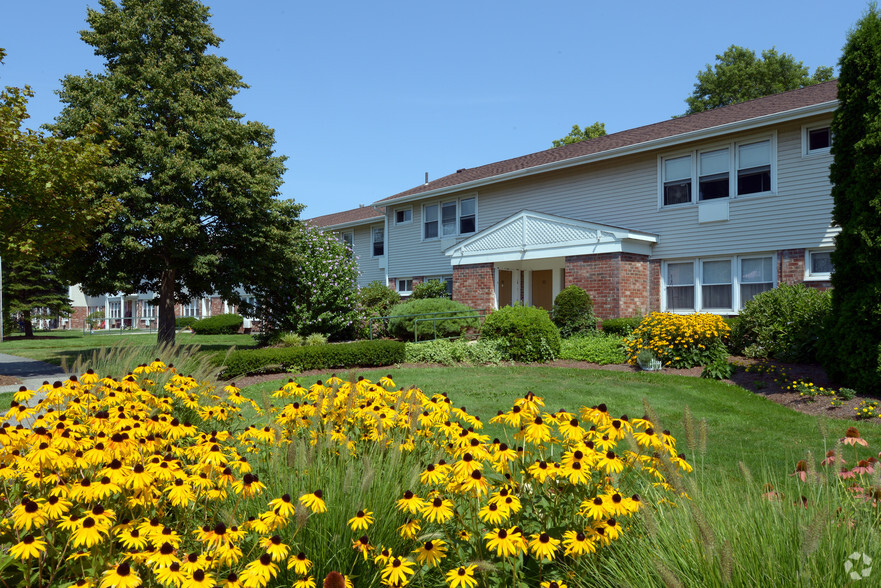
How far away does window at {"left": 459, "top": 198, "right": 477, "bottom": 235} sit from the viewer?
24.0m

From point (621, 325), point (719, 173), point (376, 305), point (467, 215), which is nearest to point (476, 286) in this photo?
point (467, 215)

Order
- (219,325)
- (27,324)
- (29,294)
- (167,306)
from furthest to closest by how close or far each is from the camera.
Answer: (29,294)
(27,324)
(219,325)
(167,306)

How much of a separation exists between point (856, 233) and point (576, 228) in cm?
923

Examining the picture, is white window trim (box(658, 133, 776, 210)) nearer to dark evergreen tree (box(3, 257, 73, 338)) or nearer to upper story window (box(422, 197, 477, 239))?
upper story window (box(422, 197, 477, 239))

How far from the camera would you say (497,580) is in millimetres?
2527

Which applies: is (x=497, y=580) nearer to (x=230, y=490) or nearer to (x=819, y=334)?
(x=230, y=490)

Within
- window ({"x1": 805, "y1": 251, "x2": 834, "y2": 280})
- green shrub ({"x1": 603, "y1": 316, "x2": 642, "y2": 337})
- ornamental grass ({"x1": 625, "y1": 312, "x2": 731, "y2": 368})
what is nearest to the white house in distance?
window ({"x1": 805, "y1": 251, "x2": 834, "y2": 280})

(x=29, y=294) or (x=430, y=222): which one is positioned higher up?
(x=430, y=222)

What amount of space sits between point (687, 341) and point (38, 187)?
14.4 meters

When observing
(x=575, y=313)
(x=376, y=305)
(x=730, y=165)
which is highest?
(x=730, y=165)

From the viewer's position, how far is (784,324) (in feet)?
41.9

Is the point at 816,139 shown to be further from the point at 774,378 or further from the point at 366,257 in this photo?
the point at 366,257

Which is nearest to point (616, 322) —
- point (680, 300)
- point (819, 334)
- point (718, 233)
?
point (680, 300)

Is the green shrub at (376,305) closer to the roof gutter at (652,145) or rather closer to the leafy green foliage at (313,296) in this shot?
the leafy green foliage at (313,296)
